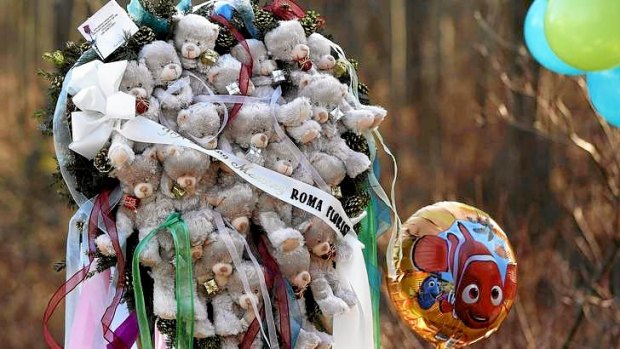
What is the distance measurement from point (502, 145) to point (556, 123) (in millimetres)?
324

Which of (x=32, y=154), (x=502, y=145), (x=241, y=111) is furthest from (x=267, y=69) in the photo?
(x=502, y=145)

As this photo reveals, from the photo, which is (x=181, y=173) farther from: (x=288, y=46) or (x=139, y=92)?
(x=288, y=46)

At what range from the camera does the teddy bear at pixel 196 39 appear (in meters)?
1.62

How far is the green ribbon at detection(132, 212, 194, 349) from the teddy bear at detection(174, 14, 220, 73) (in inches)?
11.2

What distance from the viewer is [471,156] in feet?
13.1

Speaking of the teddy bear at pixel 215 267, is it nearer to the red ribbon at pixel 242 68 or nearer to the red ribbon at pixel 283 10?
the red ribbon at pixel 242 68

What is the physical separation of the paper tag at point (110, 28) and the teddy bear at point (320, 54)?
13.0 inches

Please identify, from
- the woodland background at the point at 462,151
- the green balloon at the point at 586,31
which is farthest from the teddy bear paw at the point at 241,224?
the woodland background at the point at 462,151

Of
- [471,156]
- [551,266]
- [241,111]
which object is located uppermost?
[241,111]

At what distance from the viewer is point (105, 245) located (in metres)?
1.56

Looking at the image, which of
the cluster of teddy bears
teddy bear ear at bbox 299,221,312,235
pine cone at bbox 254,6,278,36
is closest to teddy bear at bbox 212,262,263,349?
the cluster of teddy bears

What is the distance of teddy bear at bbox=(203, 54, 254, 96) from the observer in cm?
163

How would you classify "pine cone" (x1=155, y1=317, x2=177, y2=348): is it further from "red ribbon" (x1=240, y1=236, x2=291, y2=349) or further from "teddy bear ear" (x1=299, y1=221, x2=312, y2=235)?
"teddy bear ear" (x1=299, y1=221, x2=312, y2=235)

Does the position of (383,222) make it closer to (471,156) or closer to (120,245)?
(120,245)
